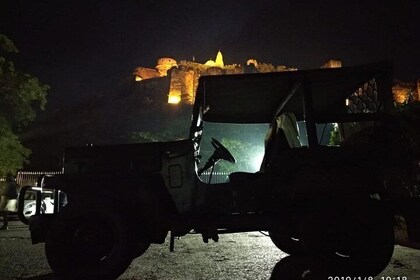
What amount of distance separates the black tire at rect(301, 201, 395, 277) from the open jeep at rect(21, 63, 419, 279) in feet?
0.04

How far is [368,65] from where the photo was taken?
12.9 feet

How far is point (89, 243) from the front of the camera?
3559 millimetres

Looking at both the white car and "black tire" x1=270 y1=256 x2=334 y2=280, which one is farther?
the white car

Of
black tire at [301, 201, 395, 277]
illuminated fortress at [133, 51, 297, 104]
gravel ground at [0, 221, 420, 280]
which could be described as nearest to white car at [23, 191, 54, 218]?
gravel ground at [0, 221, 420, 280]

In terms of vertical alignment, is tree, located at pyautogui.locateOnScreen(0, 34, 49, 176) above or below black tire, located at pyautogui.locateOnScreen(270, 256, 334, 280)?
above

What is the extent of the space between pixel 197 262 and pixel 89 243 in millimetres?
2122

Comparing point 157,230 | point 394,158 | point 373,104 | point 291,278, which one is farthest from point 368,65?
point 157,230

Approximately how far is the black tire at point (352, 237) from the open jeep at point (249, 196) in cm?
1

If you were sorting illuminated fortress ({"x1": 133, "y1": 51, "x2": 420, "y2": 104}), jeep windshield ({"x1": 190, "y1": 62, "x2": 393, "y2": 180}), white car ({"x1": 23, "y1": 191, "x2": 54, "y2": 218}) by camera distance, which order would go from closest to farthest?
jeep windshield ({"x1": 190, "y1": 62, "x2": 393, "y2": 180}) < white car ({"x1": 23, "y1": 191, "x2": 54, "y2": 218}) < illuminated fortress ({"x1": 133, "y1": 51, "x2": 420, "y2": 104})

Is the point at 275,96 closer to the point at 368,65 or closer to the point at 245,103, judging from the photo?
the point at 245,103

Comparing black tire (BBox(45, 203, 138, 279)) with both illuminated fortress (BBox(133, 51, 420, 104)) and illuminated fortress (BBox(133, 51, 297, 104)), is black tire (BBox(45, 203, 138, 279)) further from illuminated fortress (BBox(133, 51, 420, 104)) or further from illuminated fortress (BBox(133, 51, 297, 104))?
illuminated fortress (BBox(133, 51, 297, 104))

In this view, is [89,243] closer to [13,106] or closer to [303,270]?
[303,270]

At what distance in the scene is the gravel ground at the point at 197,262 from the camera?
4.25 m

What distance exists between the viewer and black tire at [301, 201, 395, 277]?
3504 mm
